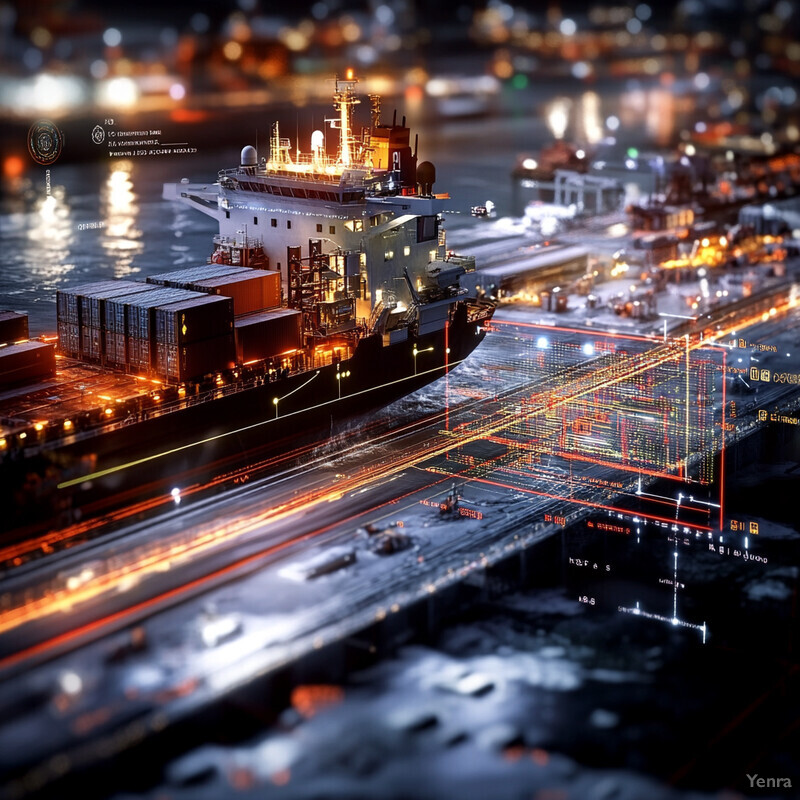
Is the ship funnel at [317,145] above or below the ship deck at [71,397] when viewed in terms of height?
above

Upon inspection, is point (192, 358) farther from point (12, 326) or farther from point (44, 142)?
point (44, 142)

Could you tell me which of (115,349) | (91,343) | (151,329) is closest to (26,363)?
(91,343)

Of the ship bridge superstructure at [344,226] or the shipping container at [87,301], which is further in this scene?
the ship bridge superstructure at [344,226]

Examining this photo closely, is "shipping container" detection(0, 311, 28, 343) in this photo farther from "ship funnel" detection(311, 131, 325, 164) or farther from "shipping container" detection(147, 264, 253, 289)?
"ship funnel" detection(311, 131, 325, 164)

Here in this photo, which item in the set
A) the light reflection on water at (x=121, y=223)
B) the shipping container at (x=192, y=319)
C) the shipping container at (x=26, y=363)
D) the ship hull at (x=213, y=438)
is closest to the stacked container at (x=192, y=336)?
the shipping container at (x=192, y=319)

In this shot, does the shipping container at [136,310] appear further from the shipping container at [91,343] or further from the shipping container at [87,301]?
the shipping container at [91,343]
